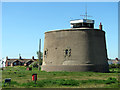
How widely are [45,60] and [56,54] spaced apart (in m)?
3.35

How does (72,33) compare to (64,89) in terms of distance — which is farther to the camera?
(72,33)

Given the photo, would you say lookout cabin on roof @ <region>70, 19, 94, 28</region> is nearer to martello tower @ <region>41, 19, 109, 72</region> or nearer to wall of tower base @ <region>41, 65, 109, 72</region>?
martello tower @ <region>41, 19, 109, 72</region>

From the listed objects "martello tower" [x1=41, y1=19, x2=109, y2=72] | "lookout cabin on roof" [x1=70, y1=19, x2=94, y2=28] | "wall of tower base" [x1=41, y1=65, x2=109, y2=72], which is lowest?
"wall of tower base" [x1=41, y1=65, x2=109, y2=72]

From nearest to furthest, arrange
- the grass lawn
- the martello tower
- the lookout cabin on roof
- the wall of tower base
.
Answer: the grass lawn < the wall of tower base < the martello tower < the lookout cabin on roof

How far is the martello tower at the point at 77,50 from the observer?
3259cm

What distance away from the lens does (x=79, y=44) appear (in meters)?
33.0

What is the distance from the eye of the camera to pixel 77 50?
32.8 meters

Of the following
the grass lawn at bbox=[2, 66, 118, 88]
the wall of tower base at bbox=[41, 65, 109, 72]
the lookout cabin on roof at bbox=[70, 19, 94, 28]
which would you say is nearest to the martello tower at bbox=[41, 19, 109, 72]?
the wall of tower base at bbox=[41, 65, 109, 72]

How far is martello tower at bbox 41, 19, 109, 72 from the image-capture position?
1283 inches

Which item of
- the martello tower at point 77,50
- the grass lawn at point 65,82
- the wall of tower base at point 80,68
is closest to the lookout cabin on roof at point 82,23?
the martello tower at point 77,50

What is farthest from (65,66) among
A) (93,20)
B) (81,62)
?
(93,20)

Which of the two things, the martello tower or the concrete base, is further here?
the martello tower

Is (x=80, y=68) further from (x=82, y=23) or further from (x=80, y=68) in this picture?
(x=82, y=23)

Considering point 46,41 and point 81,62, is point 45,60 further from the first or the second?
point 81,62
